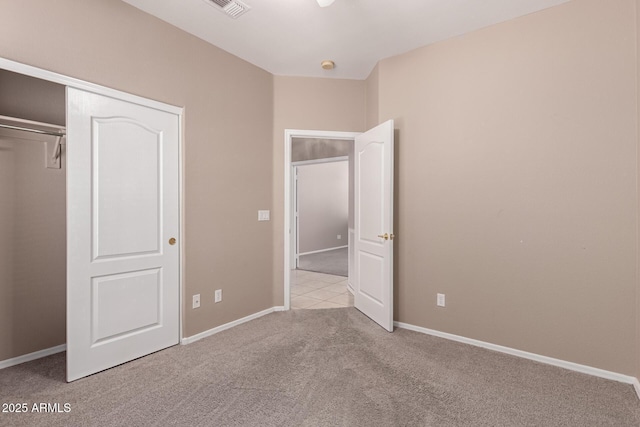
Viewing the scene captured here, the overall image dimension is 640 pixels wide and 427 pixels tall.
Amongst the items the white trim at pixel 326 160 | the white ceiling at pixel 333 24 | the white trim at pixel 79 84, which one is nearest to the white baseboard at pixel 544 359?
the white ceiling at pixel 333 24

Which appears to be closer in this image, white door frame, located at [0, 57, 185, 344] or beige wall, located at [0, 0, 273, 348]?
white door frame, located at [0, 57, 185, 344]

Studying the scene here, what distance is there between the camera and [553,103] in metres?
2.47

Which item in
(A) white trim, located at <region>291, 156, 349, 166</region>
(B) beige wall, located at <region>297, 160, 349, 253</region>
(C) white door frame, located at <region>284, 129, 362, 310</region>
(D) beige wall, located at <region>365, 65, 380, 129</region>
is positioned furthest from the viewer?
(B) beige wall, located at <region>297, 160, 349, 253</region>

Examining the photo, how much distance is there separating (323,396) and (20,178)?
8.83 feet

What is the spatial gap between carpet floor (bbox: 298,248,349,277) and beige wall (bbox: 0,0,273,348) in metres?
2.70

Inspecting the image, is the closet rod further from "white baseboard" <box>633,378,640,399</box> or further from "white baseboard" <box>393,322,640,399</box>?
"white baseboard" <box>633,378,640,399</box>

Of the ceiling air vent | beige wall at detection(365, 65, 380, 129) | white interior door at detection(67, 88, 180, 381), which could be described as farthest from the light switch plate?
beige wall at detection(365, 65, 380, 129)

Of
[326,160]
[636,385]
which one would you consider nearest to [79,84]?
[636,385]

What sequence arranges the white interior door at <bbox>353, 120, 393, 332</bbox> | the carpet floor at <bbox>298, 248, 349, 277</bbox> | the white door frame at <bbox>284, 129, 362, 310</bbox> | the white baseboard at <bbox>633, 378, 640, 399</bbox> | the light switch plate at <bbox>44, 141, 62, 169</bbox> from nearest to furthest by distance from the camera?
the white baseboard at <bbox>633, 378, 640, 399</bbox> < the light switch plate at <bbox>44, 141, 62, 169</bbox> < the white interior door at <bbox>353, 120, 393, 332</bbox> < the white door frame at <bbox>284, 129, 362, 310</bbox> < the carpet floor at <bbox>298, 248, 349, 277</bbox>

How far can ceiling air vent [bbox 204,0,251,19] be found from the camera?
2.43m

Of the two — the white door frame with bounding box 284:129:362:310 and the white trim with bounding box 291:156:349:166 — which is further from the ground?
the white trim with bounding box 291:156:349:166

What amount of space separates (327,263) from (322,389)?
4.97m

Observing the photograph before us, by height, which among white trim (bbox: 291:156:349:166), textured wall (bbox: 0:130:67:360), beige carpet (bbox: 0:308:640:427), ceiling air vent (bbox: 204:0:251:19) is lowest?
beige carpet (bbox: 0:308:640:427)

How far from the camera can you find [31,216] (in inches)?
99.0
